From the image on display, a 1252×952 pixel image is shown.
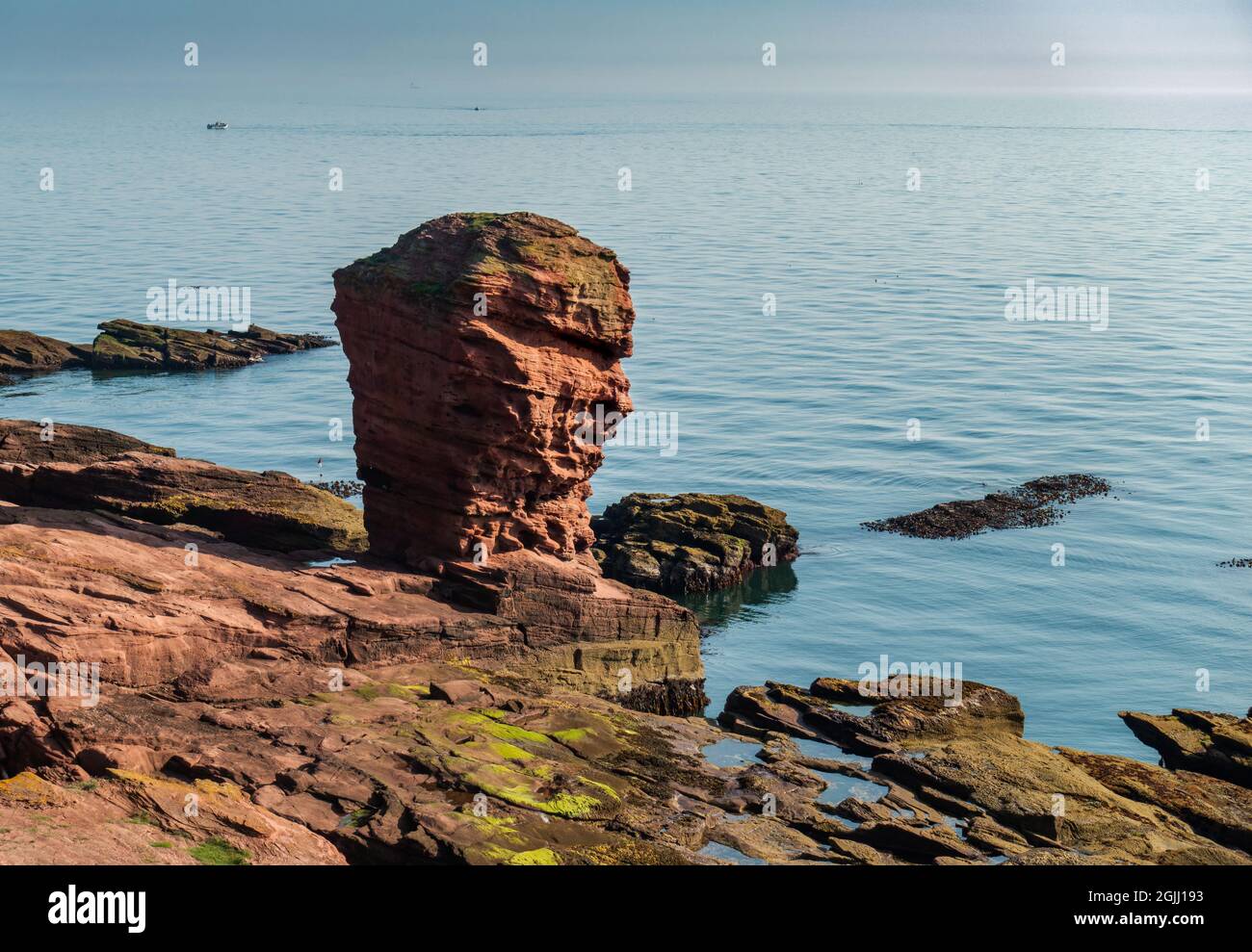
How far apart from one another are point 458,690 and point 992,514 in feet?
137

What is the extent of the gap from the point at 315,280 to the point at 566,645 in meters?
109

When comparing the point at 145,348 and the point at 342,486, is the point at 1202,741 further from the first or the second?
the point at 145,348

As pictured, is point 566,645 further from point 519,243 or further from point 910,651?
point 910,651

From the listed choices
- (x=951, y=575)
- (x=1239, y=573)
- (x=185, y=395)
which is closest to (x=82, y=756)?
(x=951, y=575)

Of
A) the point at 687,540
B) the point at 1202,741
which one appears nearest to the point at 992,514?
the point at 687,540

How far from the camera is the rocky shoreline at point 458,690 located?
26.4 meters

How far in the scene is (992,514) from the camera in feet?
226

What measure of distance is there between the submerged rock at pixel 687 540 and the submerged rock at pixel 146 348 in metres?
51.8

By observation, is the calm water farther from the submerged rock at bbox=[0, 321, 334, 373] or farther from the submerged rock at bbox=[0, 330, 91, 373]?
the submerged rock at bbox=[0, 330, 91, 373]

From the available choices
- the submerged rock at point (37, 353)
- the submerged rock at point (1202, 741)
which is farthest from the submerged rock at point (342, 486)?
the submerged rock at point (1202, 741)

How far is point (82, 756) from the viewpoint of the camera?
86.0 feet

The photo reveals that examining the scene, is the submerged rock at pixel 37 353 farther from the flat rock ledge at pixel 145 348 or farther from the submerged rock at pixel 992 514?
the submerged rock at pixel 992 514

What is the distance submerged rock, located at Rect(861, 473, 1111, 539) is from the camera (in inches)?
2657
